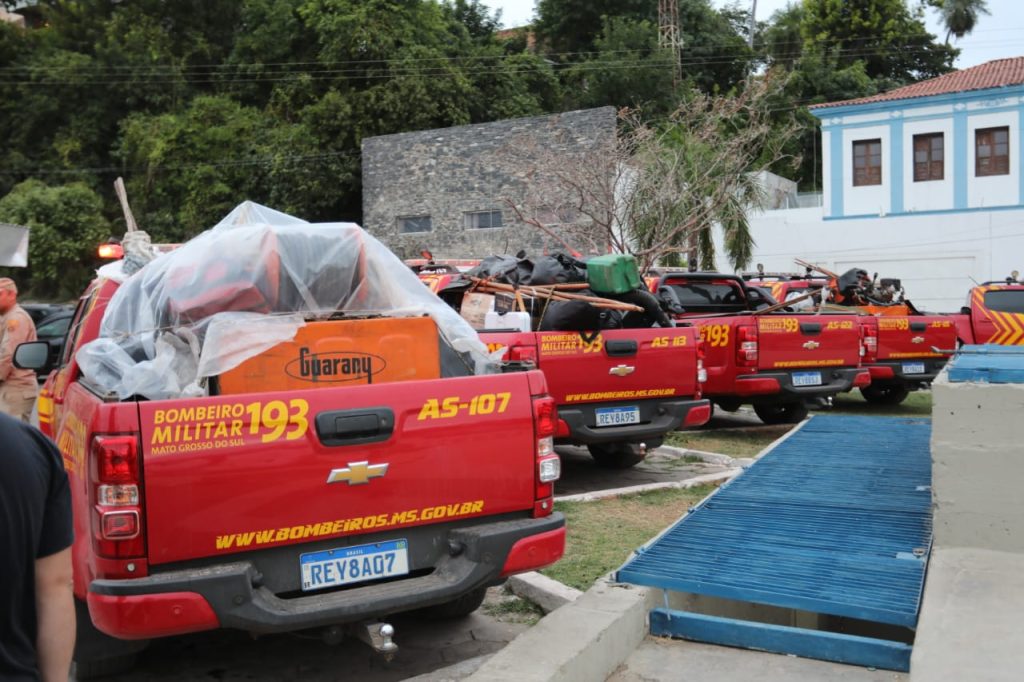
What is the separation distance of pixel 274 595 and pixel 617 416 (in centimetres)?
459

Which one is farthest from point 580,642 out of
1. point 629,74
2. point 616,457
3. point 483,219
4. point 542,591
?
point 629,74

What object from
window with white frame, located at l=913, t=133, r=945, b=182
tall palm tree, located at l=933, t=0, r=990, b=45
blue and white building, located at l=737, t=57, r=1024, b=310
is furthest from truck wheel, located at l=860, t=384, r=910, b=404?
tall palm tree, located at l=933, t=0, r=990, b=45

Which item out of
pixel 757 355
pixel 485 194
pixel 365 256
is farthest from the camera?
pixel 485 194

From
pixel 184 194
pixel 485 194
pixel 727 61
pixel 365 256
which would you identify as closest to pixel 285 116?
pixel 184 194

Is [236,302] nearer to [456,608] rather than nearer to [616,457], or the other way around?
[456,608]

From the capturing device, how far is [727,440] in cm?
1144

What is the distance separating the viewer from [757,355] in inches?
417

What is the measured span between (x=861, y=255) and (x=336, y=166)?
784 inches

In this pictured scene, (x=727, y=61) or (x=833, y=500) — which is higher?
(x=727, y=61)

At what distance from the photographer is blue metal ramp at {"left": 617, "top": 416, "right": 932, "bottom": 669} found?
14.9 ft

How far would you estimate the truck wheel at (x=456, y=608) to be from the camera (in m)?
5.26

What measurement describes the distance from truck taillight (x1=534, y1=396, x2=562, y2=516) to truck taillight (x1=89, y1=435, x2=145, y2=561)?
178cm

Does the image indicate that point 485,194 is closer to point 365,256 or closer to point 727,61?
point 727,61

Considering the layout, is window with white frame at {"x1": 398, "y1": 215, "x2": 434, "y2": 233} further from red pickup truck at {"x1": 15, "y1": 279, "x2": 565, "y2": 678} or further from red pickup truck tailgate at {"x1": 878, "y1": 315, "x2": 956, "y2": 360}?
red pickup truck at {"x1": 15, "y1": 279, "x2": 565, "y2": 678}
